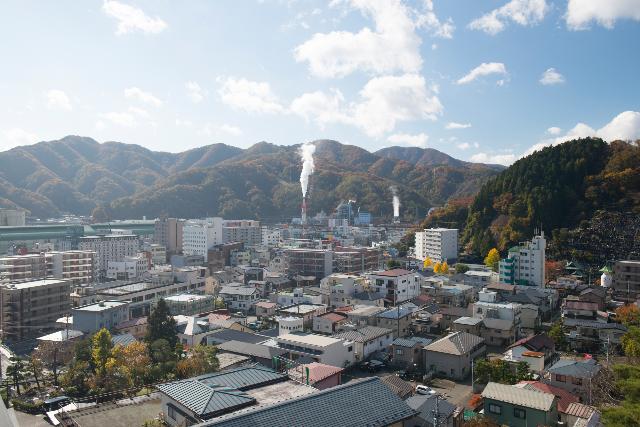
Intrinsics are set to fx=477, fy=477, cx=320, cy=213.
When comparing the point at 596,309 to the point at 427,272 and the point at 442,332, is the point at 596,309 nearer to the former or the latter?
the point at 442,332

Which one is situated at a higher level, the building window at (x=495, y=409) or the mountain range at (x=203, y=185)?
the mountain range at (x=203, y=185)

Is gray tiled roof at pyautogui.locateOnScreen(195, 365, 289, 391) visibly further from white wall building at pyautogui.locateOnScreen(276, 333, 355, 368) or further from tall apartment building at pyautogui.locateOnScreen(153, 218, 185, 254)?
tall apartment building at pyautogui.locateOnScreen(153, 218, 185, 254)

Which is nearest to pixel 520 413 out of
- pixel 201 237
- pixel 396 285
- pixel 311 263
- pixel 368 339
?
pixel 368 339

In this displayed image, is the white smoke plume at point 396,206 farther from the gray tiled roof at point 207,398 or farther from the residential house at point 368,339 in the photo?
the gray tiled roof at point 207,398

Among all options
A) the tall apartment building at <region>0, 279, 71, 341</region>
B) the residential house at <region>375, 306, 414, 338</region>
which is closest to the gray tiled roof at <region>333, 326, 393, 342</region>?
the residential house at <region>375, 306, 414, 338</region>

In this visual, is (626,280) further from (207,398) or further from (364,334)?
(207,398)

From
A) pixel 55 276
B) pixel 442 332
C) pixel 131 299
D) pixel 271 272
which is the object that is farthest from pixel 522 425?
pixel 55 276

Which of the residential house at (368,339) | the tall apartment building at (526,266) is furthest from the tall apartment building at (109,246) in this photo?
the tall apartment building at (526,266)
